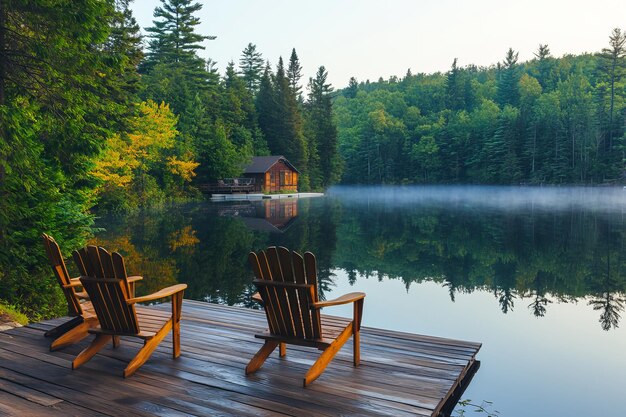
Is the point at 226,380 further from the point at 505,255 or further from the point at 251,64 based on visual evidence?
the point at 251,64

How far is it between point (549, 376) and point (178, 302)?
5.34 m

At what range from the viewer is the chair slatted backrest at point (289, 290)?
3918 millimetres

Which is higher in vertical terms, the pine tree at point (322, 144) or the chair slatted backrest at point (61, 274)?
the pine tree at point (322, 144)

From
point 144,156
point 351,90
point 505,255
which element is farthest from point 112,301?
point 351,90

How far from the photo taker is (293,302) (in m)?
4.01

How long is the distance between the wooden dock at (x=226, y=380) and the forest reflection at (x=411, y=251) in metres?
5.92

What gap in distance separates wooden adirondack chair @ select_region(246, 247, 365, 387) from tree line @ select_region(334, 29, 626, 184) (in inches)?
2816

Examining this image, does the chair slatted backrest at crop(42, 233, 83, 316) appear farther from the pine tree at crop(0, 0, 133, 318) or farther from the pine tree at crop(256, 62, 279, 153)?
the pine tree at crop(256, 62, 279, 153)

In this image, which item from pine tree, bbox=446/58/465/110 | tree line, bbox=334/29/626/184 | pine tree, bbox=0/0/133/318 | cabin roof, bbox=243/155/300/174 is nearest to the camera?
pine tree, bbox=0/0/133/318

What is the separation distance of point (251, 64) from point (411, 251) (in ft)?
223

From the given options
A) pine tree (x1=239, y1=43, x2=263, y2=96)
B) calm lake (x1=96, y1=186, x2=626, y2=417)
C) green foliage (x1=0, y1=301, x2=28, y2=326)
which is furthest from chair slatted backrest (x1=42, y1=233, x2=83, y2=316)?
pine tree (x1=239, y1=43, x2=263, y2=96)

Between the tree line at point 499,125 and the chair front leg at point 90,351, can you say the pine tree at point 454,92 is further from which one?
the chair front leg at point 90,351

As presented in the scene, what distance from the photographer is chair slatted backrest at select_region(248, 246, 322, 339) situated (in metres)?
3.92

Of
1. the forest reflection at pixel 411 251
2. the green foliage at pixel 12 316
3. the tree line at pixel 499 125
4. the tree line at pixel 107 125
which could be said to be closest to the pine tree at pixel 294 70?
the tree line at pixel 107 125
